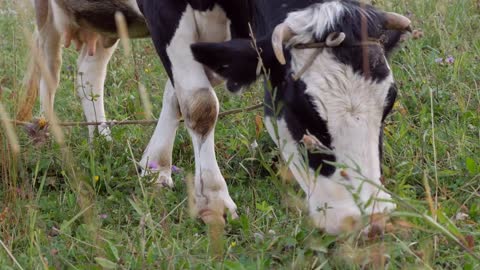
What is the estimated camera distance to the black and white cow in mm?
3236

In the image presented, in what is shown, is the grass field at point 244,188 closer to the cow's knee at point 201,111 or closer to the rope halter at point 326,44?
the cow's knee at point 201,111

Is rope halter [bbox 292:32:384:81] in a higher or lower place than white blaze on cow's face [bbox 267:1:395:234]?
higher

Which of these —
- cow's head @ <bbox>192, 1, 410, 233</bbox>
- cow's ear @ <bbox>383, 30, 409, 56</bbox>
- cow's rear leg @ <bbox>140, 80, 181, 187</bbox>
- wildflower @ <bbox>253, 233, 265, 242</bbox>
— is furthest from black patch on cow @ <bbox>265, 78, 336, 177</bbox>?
cow's rear leg @ <bbox>140, 80, 181, 187</bbox>

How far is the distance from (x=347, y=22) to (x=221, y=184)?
3.78ft

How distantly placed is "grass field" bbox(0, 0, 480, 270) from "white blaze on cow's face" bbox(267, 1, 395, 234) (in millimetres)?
104

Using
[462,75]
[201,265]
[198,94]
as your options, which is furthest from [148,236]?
[462,75]

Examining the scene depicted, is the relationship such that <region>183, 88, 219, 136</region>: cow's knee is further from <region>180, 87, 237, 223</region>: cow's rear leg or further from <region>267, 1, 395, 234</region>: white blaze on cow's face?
<region>267, 1, 395, 234</region>: white blaze on cow's face

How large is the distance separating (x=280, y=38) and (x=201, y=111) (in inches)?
39.4

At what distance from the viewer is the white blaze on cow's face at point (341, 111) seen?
10.5 feet

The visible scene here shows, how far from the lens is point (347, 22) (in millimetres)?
3398

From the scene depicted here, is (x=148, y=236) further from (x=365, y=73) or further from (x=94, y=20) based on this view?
(x=94, y=20)

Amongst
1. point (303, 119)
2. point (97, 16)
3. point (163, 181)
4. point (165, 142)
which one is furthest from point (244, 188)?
point (97, 16)

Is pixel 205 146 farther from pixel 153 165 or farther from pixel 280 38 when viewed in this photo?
pixel 280 38

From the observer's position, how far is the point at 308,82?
3375mm
